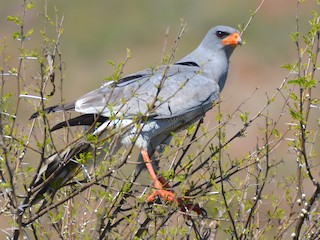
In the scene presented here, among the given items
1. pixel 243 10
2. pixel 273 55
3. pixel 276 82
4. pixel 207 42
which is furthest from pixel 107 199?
pixel 243 10

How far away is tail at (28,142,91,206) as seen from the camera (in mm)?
4169

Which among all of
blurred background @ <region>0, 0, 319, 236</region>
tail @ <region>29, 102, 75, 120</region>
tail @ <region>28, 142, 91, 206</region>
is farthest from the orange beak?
blurred background @ <region>0, 0, 319, 236</region>

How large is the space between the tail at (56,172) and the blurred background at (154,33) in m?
9.75

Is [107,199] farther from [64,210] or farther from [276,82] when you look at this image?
[276,82]

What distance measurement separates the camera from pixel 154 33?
57.1 ft

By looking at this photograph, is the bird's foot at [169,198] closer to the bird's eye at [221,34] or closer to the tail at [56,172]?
the tail at [56,172]

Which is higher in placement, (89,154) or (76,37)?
(89,154)

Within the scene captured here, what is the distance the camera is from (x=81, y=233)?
4.29 metres

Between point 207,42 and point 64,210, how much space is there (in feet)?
5.36

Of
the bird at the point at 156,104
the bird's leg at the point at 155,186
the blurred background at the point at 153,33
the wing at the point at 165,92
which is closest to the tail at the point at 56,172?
the bird at the point at 156,104

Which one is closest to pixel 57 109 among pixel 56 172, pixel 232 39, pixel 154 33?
pixel 56 172

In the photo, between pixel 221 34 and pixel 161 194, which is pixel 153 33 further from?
pixel 161 194

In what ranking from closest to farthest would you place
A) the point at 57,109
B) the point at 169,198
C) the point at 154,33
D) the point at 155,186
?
the point at 57,109 < the point at 169,198 < the point at 155,186 < the point at 154,33

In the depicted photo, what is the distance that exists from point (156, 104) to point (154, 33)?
40.2 feet
